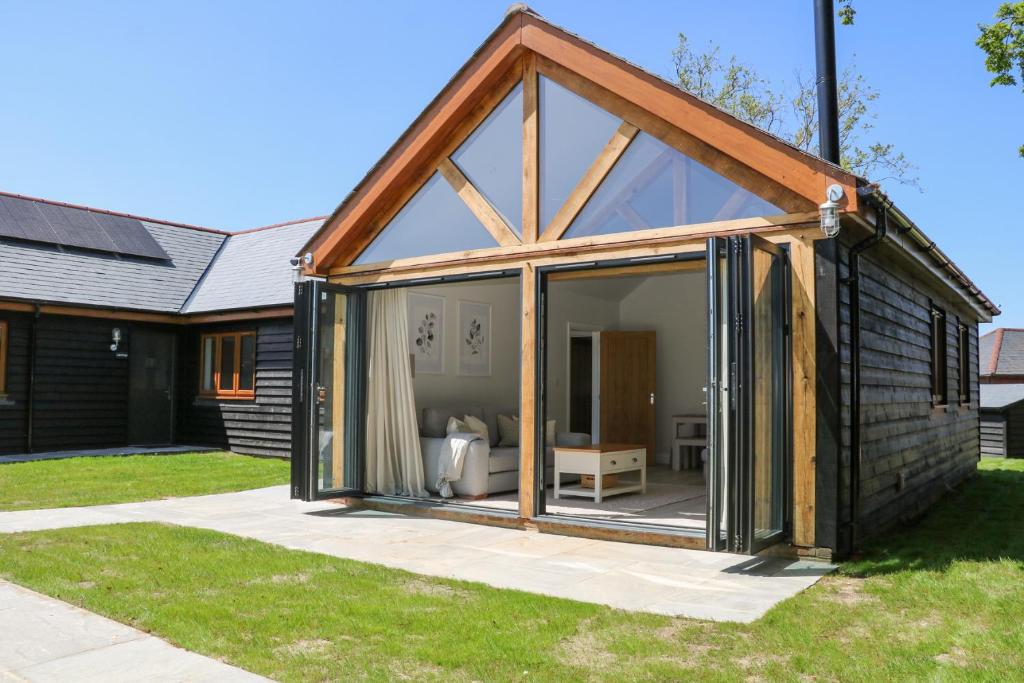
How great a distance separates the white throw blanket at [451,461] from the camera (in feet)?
25.3

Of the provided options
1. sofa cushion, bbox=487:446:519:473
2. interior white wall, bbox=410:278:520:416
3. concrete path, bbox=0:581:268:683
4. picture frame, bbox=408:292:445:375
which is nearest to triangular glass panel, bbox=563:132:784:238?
sofa cushion, bbox=487:446:519:473

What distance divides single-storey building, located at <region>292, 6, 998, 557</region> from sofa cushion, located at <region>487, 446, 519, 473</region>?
0.02m

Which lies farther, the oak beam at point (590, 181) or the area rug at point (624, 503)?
the area rug at point (624, 503)

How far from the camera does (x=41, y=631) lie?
3.63m

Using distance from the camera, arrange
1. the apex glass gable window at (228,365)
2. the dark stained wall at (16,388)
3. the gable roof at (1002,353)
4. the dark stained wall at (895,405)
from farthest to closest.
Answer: the gable roof at (1002,353)
the apex glass gable window at (228,365)
the dark stained wall at (16,388)
the dark stained wall at (895,405)

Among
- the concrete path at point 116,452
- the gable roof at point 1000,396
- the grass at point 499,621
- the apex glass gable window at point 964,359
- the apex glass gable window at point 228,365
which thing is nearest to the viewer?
the grass at point 499,621

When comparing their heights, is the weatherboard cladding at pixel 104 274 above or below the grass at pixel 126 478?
above

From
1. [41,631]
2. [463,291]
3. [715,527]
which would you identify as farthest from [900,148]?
[41,631]

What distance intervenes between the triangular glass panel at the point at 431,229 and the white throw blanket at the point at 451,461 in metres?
1.83

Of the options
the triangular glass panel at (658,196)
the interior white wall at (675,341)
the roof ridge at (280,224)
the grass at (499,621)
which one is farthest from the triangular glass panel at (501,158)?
the roof ridge at (280,224)

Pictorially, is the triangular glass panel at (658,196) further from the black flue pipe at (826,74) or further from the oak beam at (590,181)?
the black flue pipe at (826,74)

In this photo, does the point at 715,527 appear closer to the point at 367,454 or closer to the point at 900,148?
the point at 367,454

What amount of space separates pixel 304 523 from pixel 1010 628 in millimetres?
4992

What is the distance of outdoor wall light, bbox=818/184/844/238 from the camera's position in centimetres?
492
